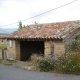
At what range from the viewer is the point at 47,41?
16.5 meters

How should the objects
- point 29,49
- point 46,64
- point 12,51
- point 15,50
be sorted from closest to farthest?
point 46,64 → point 15,50 → point 12,51 → point 29,49

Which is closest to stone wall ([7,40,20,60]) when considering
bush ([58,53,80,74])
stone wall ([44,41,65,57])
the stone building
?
the stone building

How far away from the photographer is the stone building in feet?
50.6

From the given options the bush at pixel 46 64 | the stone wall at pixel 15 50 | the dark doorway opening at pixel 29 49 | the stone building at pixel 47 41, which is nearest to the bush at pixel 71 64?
the bush at pixel 46 64

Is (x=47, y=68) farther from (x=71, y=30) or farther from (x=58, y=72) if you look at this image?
(x=71, y=30)

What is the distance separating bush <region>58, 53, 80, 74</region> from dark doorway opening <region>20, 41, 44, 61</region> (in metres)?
8.31

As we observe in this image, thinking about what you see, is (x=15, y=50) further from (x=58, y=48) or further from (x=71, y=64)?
(x=71, y=64)

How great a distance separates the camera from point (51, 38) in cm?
1577

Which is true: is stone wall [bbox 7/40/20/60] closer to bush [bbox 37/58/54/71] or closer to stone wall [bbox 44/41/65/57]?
stone wall [bbox 44/41/65/57]

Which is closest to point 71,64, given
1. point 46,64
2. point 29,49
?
point 46,64

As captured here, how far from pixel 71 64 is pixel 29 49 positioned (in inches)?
404

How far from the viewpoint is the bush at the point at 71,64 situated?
39.8 ft

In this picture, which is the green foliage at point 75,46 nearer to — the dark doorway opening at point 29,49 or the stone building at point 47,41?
the stone building at point 47,41

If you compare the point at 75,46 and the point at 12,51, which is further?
the point at 12,51
